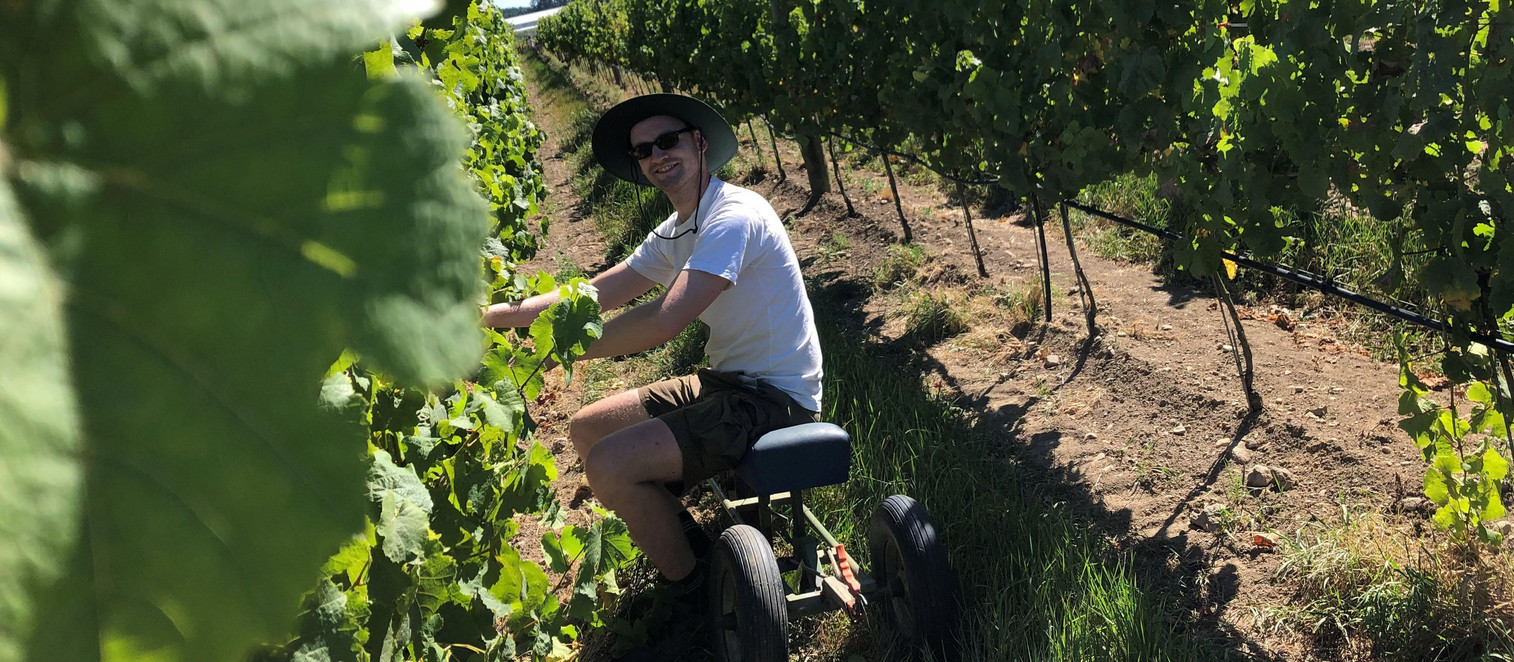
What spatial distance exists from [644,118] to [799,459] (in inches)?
56.3

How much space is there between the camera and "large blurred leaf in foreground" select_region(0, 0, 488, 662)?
203 mm

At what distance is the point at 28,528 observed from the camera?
0.62 feet

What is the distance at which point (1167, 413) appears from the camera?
4191mm

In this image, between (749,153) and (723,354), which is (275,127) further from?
(749,153)

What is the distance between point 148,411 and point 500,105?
6.32 metres

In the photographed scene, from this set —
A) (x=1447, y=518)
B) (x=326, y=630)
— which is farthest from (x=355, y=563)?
(x=1447, y=518)

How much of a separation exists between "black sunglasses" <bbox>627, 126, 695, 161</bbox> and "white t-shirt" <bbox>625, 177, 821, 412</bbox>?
0.64ft

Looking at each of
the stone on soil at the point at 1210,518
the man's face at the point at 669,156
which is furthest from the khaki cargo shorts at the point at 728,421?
the stone on soil at the point at 1210,518

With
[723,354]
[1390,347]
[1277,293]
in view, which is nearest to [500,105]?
[723,354]

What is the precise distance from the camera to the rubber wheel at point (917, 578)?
268 centimetres

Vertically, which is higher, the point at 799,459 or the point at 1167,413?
the point at 799,459

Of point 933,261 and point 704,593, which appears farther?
point 933,261

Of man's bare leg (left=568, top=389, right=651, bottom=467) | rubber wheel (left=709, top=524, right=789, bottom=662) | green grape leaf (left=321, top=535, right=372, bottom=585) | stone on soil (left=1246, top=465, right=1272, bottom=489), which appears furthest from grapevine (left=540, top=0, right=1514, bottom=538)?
green grape leaf (left=321, top=535, right=372, bottom=585)

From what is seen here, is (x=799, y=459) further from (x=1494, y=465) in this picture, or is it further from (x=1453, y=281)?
(x=1494, y=465)
